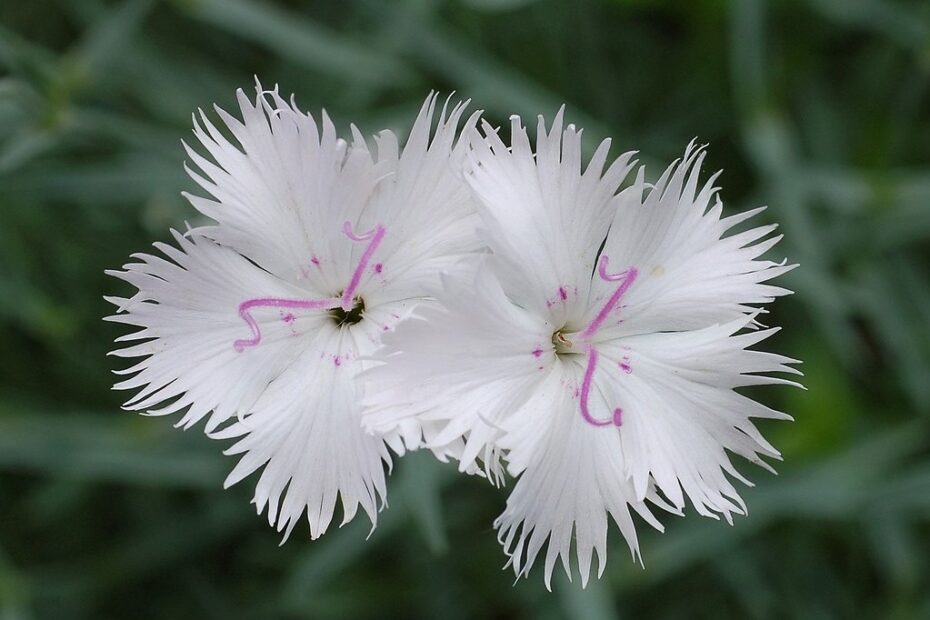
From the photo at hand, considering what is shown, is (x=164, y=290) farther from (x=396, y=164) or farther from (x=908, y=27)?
(x=908, y=27)

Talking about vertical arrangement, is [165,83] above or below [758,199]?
above

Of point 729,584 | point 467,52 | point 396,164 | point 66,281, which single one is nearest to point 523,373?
point 396,164

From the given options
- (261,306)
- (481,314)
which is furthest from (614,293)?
(261,306)

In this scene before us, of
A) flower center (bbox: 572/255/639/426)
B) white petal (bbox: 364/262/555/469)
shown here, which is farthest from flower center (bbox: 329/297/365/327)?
flower center (bbox: 572/255/639/426)

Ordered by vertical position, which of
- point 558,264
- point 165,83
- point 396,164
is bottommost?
point 558,264

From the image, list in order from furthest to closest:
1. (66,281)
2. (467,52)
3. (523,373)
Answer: (66,281) < (467,52) < (523,373)

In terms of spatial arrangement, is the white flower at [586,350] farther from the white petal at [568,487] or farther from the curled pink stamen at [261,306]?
the curled pink stamen at [261,306]

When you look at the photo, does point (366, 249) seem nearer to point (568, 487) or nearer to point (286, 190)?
point (286, 190)

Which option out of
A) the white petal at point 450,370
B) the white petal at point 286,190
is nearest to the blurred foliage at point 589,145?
the white petal at point 286,190
